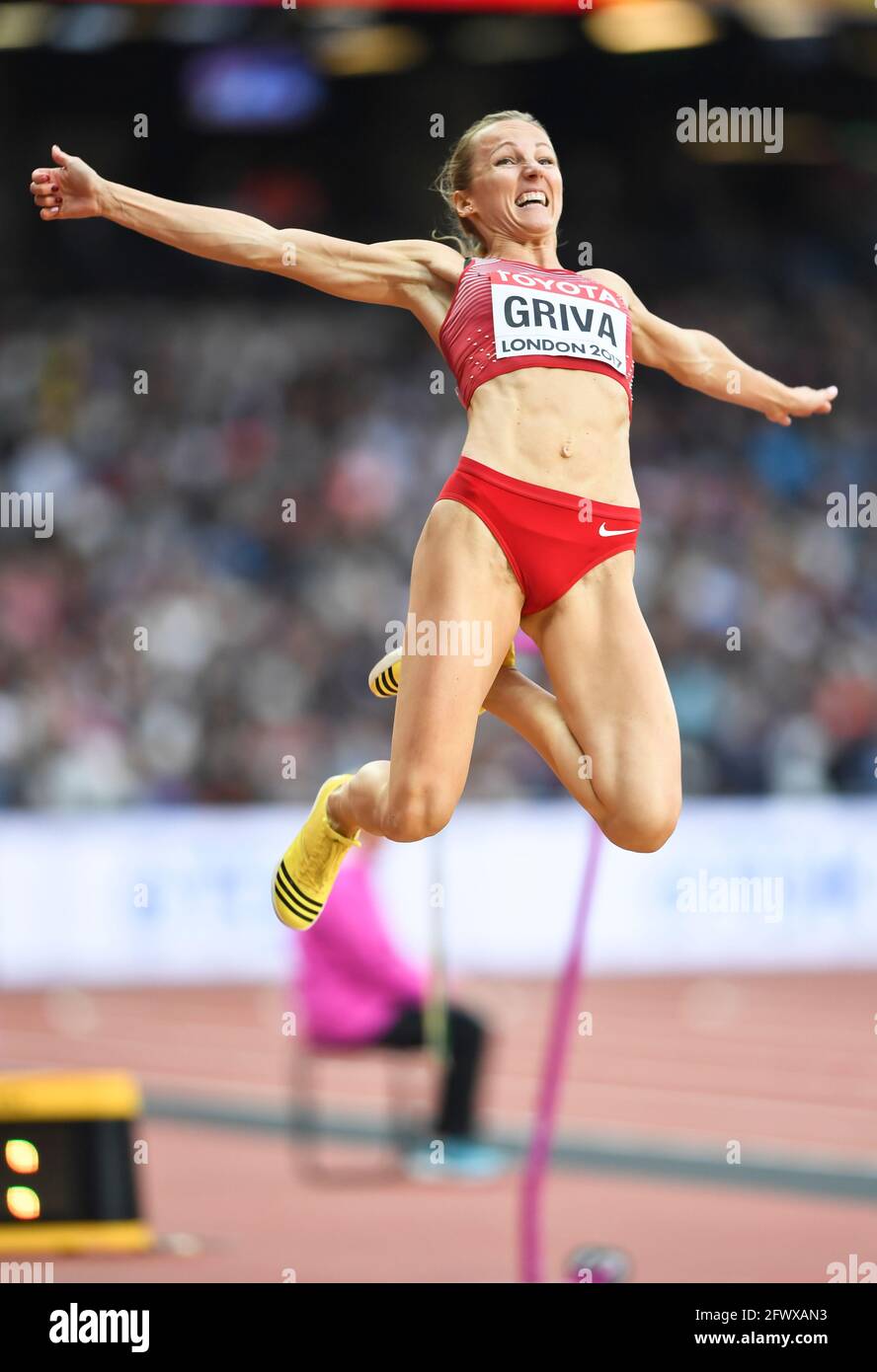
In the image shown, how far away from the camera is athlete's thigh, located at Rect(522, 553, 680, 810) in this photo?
4344 millimetres

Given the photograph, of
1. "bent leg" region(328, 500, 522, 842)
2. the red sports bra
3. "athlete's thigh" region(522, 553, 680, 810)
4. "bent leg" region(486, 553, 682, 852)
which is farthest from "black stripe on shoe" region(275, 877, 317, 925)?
the red sports bra

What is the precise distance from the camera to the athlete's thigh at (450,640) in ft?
14.1

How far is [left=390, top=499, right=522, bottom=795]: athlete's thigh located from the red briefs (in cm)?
3

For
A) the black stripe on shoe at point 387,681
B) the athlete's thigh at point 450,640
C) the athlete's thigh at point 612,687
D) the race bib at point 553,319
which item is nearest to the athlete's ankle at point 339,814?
the black stripe on shoe at point 387,681

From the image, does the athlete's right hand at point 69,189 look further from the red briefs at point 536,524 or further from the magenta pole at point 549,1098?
the magenta pole at point 549,1098

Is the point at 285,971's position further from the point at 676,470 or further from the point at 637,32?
the point at 637,32

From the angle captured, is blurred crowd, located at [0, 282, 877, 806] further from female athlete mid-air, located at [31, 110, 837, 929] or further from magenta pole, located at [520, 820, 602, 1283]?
female athlete mid-air, located at [31, 110, 837, 929]

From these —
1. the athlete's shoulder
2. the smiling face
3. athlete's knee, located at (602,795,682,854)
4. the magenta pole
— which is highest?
the smiling face

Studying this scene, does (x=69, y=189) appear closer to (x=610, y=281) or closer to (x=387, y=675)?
(x=610, y=281)

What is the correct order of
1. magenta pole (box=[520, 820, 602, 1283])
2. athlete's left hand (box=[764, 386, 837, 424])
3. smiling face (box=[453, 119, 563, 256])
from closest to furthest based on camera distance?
smiling face (box=[453, 119, 563, 256]) → athlete's left hand (box=[764, 386, 837, 424]) → magenta pole (box=[520, 820, 602, 1283])

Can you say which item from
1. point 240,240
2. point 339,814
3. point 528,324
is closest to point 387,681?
point 339,814

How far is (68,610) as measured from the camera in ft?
53.7

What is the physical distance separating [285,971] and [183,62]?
26.2ft

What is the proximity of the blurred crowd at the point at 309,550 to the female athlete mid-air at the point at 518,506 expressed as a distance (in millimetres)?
10343
